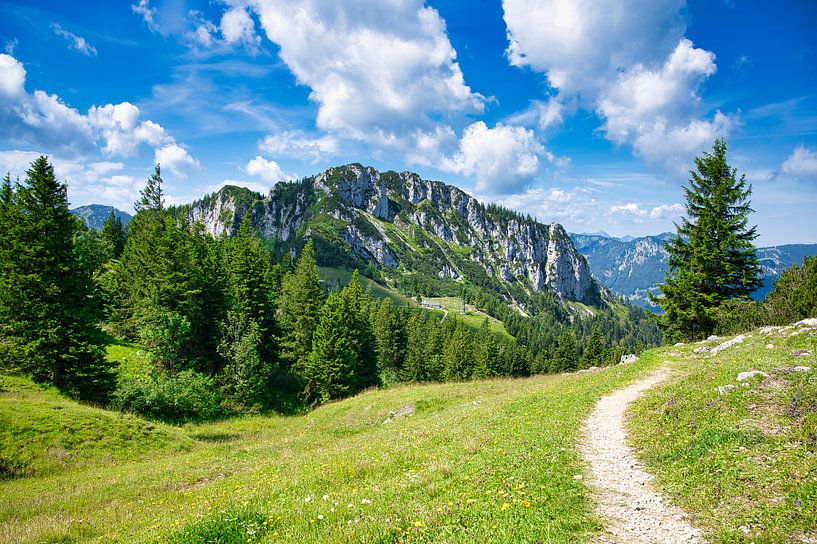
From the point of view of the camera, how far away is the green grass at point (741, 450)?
247 inches

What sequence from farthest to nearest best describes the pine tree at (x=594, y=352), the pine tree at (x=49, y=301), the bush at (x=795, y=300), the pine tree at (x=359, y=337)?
1. the pine tree at (x=594, y=352)
2. the pine tree at (x=359, y=337)
3. the bush at (x=795, y=300)
4. the pine tree at (x=49, y=301)

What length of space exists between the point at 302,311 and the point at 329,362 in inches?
343

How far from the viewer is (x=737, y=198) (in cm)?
3195

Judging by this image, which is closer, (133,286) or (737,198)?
(737,198)

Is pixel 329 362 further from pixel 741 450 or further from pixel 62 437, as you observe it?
pixel 741 450

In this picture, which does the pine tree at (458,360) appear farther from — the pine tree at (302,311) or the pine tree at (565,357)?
the pine tree at (302,311)

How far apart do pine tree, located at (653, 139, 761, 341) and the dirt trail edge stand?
23948 millimetres

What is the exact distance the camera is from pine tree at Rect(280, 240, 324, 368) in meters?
51.8

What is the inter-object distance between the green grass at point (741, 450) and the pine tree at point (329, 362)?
38.4 meters

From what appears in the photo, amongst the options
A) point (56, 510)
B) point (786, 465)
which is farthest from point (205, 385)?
point (786, 465)

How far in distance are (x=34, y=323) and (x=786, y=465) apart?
4003 cm

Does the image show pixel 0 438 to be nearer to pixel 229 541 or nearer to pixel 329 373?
pixel 229 541

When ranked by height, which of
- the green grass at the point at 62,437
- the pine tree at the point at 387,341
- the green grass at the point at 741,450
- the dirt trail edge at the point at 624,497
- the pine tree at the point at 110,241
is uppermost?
the pine tree at the point at 110,241

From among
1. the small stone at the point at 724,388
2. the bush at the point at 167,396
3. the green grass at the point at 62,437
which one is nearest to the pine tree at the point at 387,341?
the bush at the point at 167,396
